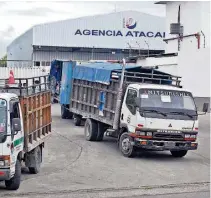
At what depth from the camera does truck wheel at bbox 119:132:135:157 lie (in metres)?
15.5

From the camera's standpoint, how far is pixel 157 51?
63.2m

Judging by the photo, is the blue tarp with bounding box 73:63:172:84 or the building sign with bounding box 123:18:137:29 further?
the building sign with bounding box 123:18:137:29

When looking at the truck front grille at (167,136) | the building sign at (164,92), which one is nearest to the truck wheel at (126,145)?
the truck front grille at (167,136)

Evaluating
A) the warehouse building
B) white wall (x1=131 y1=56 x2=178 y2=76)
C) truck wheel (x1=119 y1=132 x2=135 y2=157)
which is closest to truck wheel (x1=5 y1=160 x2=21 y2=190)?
truck wheel (x1=119 y1=132 x2=135 y2=157)

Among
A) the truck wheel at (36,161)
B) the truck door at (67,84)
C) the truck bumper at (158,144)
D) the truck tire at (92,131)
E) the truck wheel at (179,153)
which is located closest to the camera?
the truck wheel at (36,161)

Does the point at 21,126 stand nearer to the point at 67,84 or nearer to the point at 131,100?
the point at 131,100

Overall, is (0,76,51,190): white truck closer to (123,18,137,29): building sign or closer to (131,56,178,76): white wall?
(131,56,178,76): white wall

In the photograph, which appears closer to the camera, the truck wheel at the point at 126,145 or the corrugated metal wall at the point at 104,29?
the truck wheel at the point at 126,145

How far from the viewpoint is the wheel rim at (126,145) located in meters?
15.6

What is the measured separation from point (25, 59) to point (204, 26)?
29014 mm

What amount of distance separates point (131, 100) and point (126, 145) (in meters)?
1.35

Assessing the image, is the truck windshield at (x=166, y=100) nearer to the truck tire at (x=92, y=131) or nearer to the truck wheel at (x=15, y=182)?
the truck tire at (x=92, y=131)

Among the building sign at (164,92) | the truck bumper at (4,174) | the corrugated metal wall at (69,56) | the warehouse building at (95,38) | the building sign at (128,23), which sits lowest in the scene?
the truck bumper at (4,174)

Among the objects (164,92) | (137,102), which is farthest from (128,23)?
(137,102)
